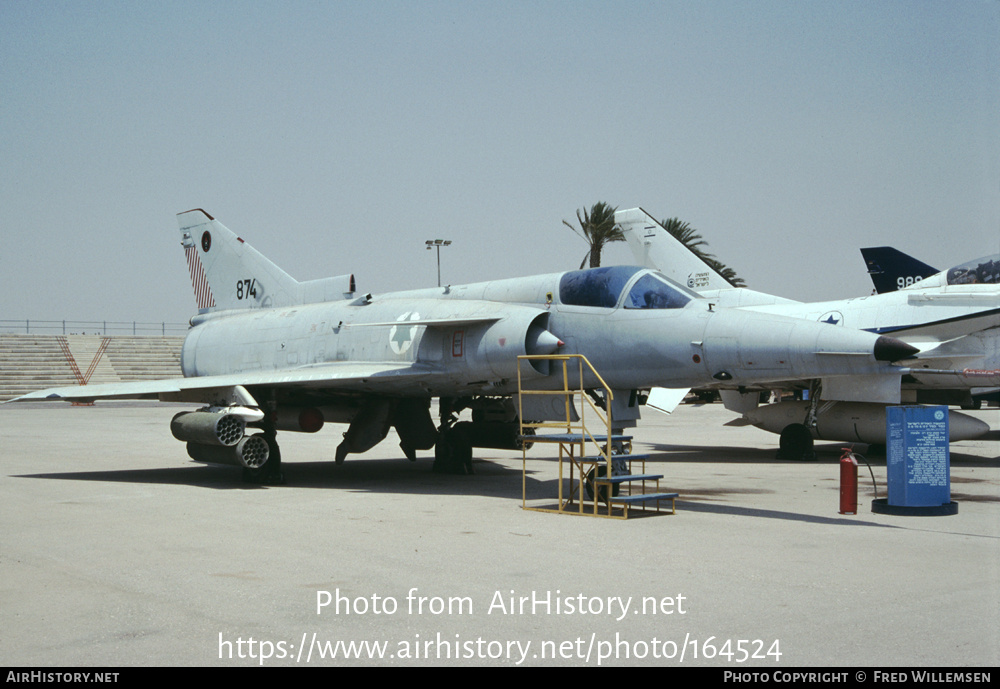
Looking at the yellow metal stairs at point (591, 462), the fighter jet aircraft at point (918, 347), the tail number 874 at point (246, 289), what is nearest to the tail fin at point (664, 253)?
the fighter jet aircraft at point (918, 347)

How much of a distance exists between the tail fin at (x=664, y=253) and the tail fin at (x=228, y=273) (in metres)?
9.68

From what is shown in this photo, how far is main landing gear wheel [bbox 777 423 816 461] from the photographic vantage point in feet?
59.2

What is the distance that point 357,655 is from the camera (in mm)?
5043

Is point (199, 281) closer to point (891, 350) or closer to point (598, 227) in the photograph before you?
point (891, 350)

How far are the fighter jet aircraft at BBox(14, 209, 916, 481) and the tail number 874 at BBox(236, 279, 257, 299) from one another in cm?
4

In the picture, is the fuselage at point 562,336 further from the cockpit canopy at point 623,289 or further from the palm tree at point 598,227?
the palm tree at point 598,227

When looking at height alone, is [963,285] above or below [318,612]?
above

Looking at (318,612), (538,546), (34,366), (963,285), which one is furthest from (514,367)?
(34,366)

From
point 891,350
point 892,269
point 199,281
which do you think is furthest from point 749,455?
point 199,281

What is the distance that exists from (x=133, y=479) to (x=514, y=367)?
21.4 feet

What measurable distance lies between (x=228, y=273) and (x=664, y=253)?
1069 cm

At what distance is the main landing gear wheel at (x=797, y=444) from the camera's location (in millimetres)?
18031

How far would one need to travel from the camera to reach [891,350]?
938cm
